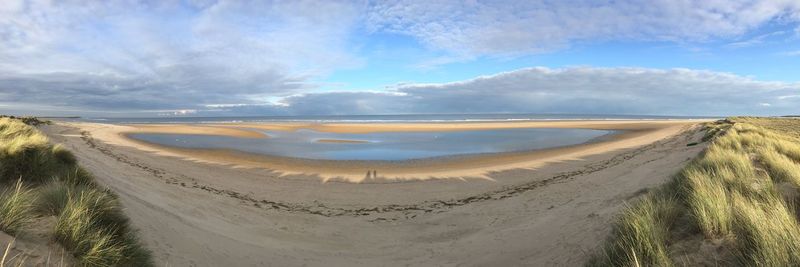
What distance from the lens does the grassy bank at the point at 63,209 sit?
14.2ft

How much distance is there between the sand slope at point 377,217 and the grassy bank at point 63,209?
0.99 meters

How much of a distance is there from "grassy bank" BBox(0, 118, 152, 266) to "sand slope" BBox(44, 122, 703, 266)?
99cm

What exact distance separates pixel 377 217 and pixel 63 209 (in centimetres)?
792

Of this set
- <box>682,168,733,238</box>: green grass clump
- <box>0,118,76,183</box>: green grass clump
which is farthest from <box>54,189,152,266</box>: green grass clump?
<box>682,168,733,238</box>: green grass clump

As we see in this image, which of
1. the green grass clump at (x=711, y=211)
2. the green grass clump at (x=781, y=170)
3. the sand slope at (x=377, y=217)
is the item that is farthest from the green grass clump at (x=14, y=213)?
the green grass clump at (x=781, y=170)

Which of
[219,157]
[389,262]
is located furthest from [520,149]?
[389,262]

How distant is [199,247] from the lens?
745 centimetres

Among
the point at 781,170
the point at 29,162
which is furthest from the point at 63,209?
the point at 781,170

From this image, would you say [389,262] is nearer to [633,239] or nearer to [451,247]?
[451,247]

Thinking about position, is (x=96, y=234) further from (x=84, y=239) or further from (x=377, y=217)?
(x=377, y=217)

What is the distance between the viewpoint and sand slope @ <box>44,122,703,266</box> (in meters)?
7.73

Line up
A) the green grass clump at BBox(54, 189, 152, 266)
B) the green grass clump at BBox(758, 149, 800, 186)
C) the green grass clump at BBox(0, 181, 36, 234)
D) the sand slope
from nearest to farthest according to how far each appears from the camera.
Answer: the green grass clump at BBox(0, 181, 36, 234) → the green grass clump at BBox(54, 189, 152, 266) → the green grass clump at BBox(758, 149, 800, 186) → the sand slope

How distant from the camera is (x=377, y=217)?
1189 centimetres

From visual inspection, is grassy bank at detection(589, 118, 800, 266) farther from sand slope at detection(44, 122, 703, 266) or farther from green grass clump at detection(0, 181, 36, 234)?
green grass clump at detection(0, 181, 36, 234)
